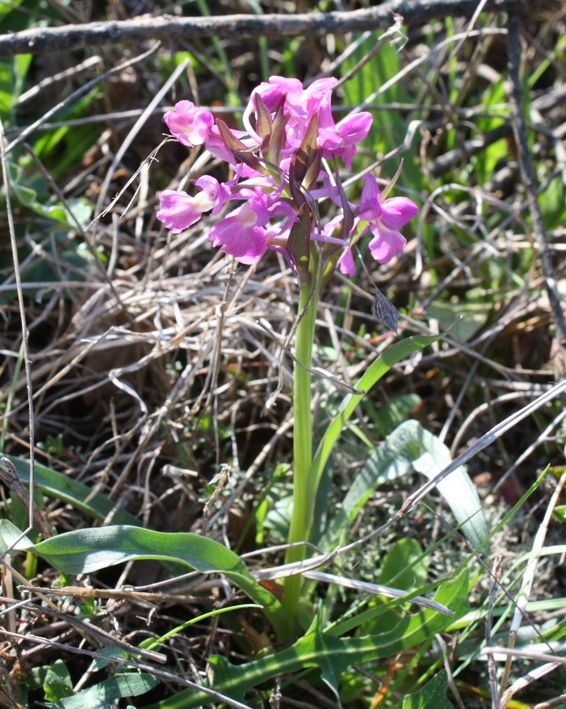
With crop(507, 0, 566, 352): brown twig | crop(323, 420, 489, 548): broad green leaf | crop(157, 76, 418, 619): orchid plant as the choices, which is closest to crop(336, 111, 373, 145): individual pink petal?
crop(157, 76, 418, 619): orchid plant

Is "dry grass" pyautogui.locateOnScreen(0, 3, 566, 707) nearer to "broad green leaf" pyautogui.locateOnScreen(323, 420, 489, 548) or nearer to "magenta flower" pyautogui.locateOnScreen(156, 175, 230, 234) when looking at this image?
"broad green leaf" pyautogui.locateOnScreen(323, 420, 489, 548)

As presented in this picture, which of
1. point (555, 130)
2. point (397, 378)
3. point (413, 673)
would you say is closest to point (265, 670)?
point (413, 673)

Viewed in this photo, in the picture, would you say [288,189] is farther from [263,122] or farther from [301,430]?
[301,430]

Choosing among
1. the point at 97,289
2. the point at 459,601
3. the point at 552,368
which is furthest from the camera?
the point at 97,289

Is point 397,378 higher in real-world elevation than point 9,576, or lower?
lower

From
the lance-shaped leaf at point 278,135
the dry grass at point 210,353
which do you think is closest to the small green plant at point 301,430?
the lance-shaped leaf at point 278,135

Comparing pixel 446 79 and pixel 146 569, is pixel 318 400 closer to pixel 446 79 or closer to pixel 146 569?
pixel 146 569
